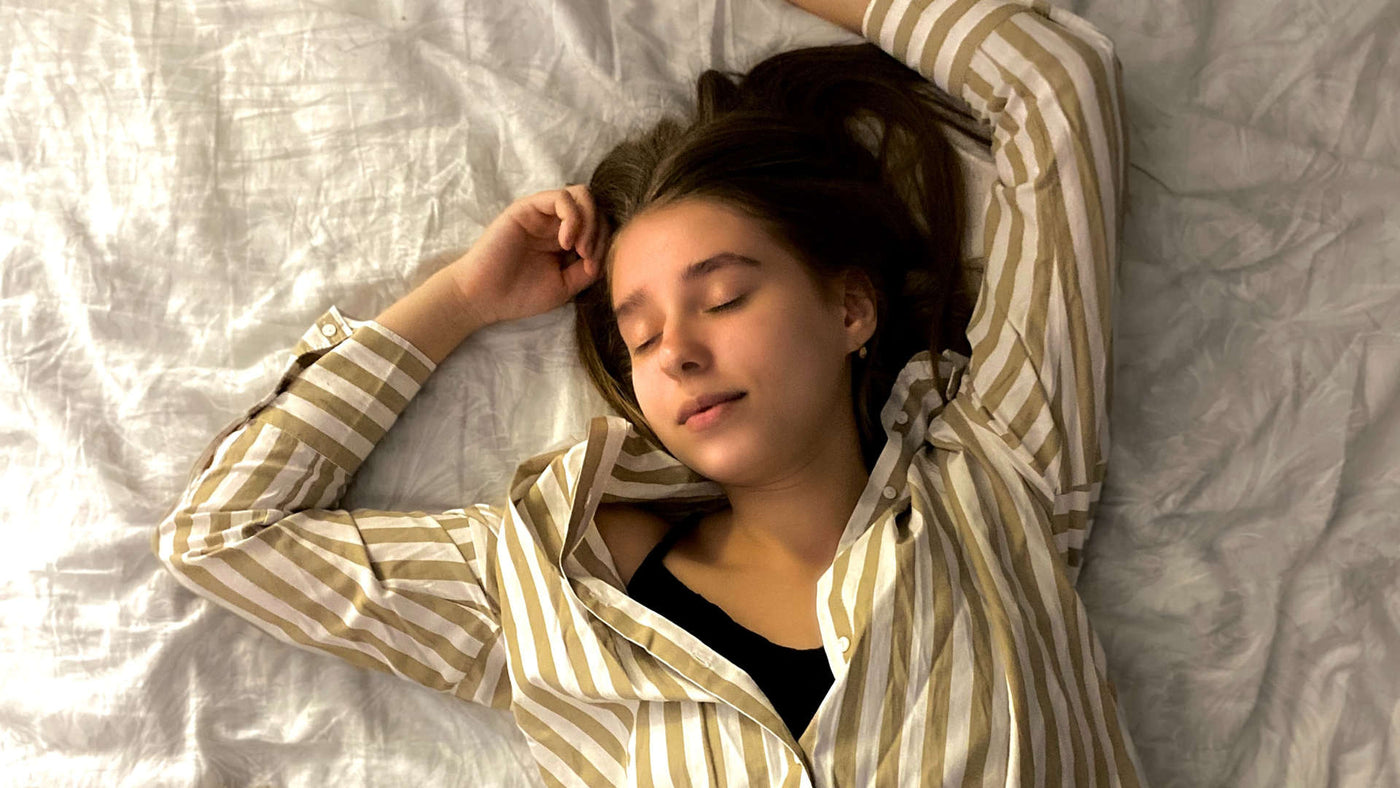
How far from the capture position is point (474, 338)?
4.49 ft

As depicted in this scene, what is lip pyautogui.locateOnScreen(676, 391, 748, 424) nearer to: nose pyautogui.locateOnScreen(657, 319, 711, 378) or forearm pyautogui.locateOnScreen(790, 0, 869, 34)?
nose pyautogui.locateOnScreen(657, 319, 711, 378)

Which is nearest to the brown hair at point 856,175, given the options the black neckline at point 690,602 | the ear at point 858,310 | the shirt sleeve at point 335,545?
the ear at point 858,310

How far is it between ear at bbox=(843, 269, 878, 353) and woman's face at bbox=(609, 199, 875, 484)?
0.01 metres

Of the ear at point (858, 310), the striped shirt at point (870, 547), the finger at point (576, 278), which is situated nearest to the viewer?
the striped shirt at point (870, 547)

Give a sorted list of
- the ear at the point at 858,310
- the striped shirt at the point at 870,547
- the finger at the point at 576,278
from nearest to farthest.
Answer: the striped shirt at the point at 870,547 → the ear at the point at 858,310 → the finger at the point at 576,278

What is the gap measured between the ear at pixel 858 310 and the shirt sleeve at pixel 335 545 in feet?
1.44

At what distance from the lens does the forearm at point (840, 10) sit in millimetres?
1305

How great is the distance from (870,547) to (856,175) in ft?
1.41

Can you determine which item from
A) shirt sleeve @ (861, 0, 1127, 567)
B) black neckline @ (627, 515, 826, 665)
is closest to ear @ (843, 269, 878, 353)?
shirt sleeve @ (861, 0, 1127, 567)

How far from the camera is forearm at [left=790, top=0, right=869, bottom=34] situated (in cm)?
130

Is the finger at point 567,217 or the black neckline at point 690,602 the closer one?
the black neckline at point 690,602

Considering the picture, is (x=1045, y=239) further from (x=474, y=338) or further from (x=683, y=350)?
(x=474, y=338)

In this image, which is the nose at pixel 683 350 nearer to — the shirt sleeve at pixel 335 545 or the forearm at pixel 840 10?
the shirt sleeve at pixel 335 545

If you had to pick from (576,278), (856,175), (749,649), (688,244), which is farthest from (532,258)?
(749,649)
